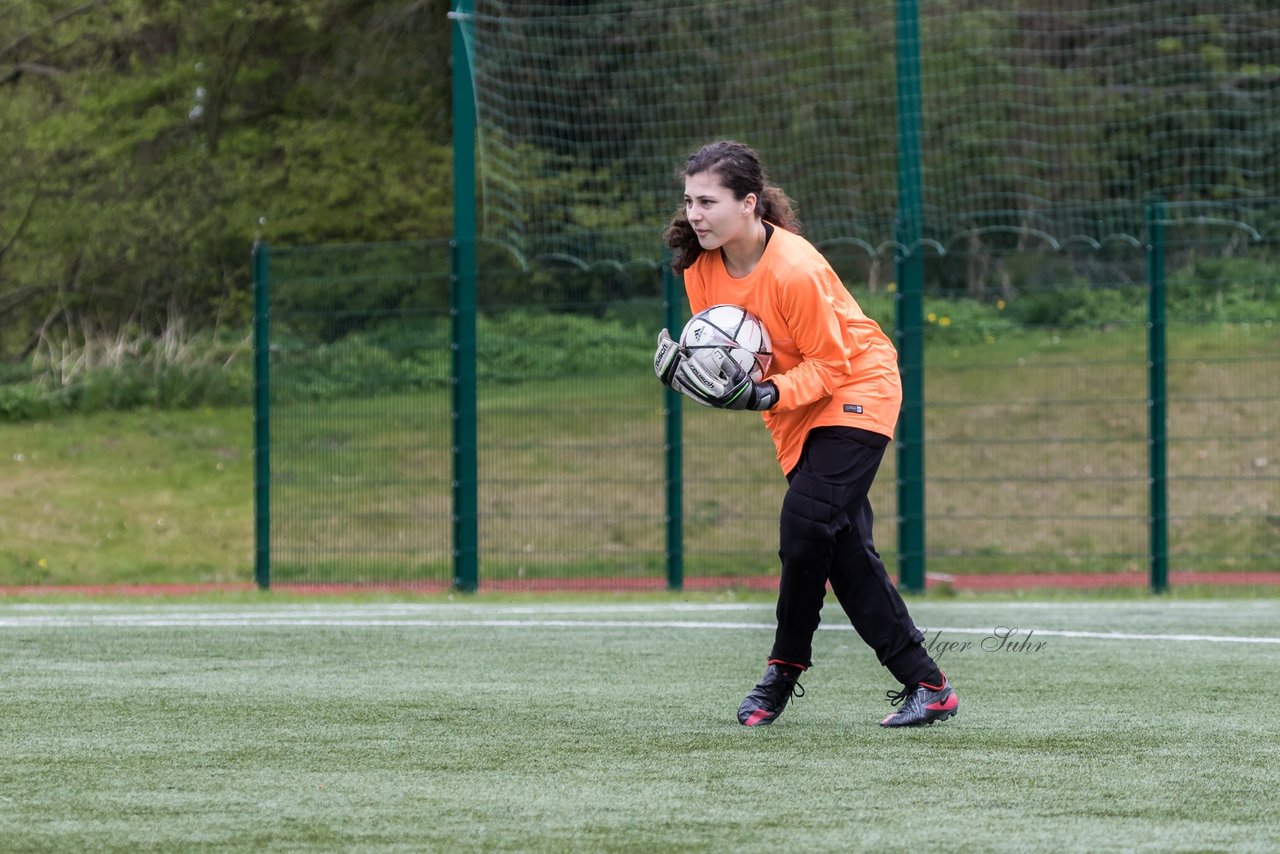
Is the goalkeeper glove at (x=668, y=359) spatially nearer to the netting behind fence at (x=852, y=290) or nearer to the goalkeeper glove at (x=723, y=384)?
the goalkeeper glove at (x=723, y=384)

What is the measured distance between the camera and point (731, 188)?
4969 mm

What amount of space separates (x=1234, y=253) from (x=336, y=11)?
52.6 feet

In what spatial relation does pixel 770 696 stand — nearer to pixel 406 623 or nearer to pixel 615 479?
pixel 406 623

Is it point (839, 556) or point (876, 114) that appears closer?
point (839, 556)

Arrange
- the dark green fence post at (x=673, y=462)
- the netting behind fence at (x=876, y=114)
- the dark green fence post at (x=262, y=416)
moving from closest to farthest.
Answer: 1. the dark green fence post at (x=673, y=462)
2. the dark green fence post at (x=262, y=416)
3. the netting behind fence at (x=876, y=114)

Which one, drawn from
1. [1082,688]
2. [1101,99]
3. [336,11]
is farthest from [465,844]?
[336,11]

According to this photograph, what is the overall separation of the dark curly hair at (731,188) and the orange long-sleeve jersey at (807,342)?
5 cm

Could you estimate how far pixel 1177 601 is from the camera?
10461 millimetres

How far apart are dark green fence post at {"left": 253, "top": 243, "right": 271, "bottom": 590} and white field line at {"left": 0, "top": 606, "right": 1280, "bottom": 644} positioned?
276 centimetres

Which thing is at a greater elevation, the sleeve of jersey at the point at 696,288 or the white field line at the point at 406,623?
the sleeve of jersey at the point at 696,288

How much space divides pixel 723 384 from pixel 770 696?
38.2 inches

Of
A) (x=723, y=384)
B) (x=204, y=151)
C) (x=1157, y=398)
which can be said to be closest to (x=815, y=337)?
(x=723, y=384)

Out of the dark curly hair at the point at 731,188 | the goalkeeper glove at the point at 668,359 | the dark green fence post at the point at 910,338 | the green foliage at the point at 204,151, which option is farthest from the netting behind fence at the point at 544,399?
the green foliage at the point at 204,151

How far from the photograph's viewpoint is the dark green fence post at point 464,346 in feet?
38.9
